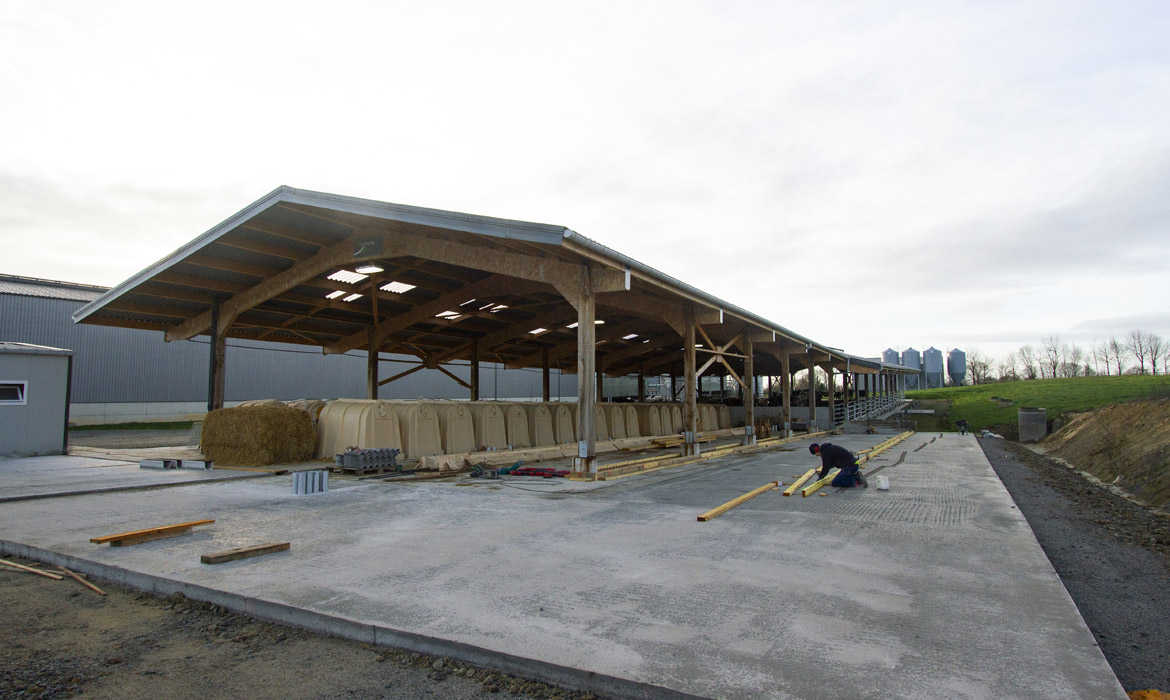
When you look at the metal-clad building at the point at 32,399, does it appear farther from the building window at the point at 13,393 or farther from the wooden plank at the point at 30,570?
the wooden plank at the point at 30,570

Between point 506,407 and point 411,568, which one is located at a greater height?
point 506,407

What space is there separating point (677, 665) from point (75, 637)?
454 centimetres

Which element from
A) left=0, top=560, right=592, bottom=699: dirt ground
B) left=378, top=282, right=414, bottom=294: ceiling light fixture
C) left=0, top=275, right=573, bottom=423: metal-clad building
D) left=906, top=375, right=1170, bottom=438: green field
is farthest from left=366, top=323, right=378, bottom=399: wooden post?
left=906, top=375, right=1170, bottom=438: green field

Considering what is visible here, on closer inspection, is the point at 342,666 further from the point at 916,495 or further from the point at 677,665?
the point at 916,495

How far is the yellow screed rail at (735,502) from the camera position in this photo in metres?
8.55

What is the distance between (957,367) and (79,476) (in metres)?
126

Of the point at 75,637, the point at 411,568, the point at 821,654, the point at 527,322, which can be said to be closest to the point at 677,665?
the point at 821,654

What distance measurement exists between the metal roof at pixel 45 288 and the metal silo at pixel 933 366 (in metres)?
119

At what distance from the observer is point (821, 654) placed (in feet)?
12.6

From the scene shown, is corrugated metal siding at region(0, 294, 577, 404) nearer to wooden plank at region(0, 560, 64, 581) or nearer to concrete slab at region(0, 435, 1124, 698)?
concrete slab at region(0, 435, 1124, 698)

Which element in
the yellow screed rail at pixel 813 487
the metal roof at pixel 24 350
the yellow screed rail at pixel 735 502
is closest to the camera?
the yellow screed rail at pixel 735 502

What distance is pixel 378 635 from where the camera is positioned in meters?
4.31

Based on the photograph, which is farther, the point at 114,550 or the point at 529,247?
the point at 529,247

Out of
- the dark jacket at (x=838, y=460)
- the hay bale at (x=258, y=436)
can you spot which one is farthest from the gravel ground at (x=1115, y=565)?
the hay bale at (x=258, y=436)
